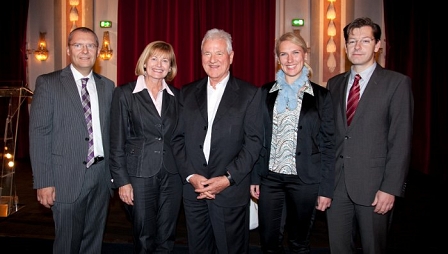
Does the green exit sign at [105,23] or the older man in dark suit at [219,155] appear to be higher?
the green exit sign at [105,23]

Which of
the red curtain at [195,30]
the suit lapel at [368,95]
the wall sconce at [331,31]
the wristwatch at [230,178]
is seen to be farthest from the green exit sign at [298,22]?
the wristwatch at [230,178]

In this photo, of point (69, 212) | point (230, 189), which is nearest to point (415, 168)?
point (230, 189)

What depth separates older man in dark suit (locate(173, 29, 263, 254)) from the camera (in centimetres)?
221

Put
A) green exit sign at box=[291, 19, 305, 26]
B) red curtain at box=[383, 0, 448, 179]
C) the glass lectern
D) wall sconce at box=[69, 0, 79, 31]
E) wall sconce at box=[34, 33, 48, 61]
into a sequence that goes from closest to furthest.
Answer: the glass lectern
red curtain at box=[383, 0, 448, 179]
green exit sign at box=[291, 19, 305, 26]
wall sconce at box=[69, 0, 79, 31]
wall sconce at box=[34, 33, 48, 61]

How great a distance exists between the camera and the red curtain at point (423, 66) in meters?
5.85

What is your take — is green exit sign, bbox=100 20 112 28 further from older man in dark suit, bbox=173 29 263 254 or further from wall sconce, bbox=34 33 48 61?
older man in dark suit, bbox=173 29 263 254

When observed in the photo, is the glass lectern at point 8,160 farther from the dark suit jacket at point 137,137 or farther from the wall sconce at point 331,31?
the wall sconce at point 331,31

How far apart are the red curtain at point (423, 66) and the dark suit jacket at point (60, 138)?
17.8 feet

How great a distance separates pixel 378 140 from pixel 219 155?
36.2 inches

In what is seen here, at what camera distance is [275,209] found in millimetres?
2266

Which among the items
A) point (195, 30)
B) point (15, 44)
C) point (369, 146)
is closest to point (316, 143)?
point (369, 146)

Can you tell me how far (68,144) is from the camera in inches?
89.5

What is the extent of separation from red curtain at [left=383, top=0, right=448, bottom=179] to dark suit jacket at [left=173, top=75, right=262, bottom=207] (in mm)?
4724

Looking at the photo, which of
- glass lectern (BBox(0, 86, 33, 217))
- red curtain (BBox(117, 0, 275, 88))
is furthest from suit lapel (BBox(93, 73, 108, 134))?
red curtain (BBox(117, 0, 275, 88))
